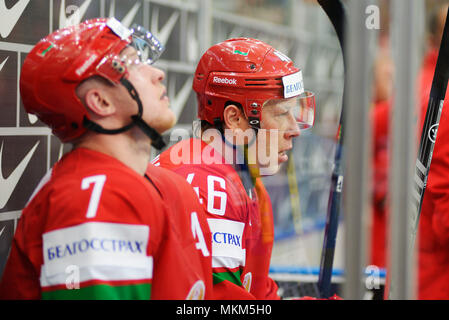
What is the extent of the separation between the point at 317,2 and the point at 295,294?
110 centimetres

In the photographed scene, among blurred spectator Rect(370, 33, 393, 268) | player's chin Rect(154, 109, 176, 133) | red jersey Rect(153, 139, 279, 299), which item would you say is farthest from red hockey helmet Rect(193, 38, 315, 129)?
player's chin Rect(154, 109, 176, 133)

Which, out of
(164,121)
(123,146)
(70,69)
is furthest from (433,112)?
(70,69)

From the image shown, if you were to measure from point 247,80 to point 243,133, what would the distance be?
15 centimetres

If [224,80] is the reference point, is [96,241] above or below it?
below

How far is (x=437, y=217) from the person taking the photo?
76.6 inches

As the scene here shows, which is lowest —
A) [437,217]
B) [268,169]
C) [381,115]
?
[437,217]

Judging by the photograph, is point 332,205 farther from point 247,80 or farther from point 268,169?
point 247,80

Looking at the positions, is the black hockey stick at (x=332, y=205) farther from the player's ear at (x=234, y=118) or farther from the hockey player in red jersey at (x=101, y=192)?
the hockey player in red jersey at (x=101, y=192)

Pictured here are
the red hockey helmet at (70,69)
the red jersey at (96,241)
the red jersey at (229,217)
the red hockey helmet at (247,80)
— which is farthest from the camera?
the red hockey helmet at (247,80)

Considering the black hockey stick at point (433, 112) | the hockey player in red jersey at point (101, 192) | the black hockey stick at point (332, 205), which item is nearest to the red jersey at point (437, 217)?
the black hockey stick at point (433, 112)

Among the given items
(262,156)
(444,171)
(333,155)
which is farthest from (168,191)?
(444,171)

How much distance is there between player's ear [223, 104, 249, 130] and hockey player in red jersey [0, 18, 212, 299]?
40cm

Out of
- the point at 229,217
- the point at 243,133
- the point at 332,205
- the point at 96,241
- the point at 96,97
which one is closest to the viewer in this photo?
the point at 96,241

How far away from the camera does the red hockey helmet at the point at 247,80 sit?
1.84 meters
